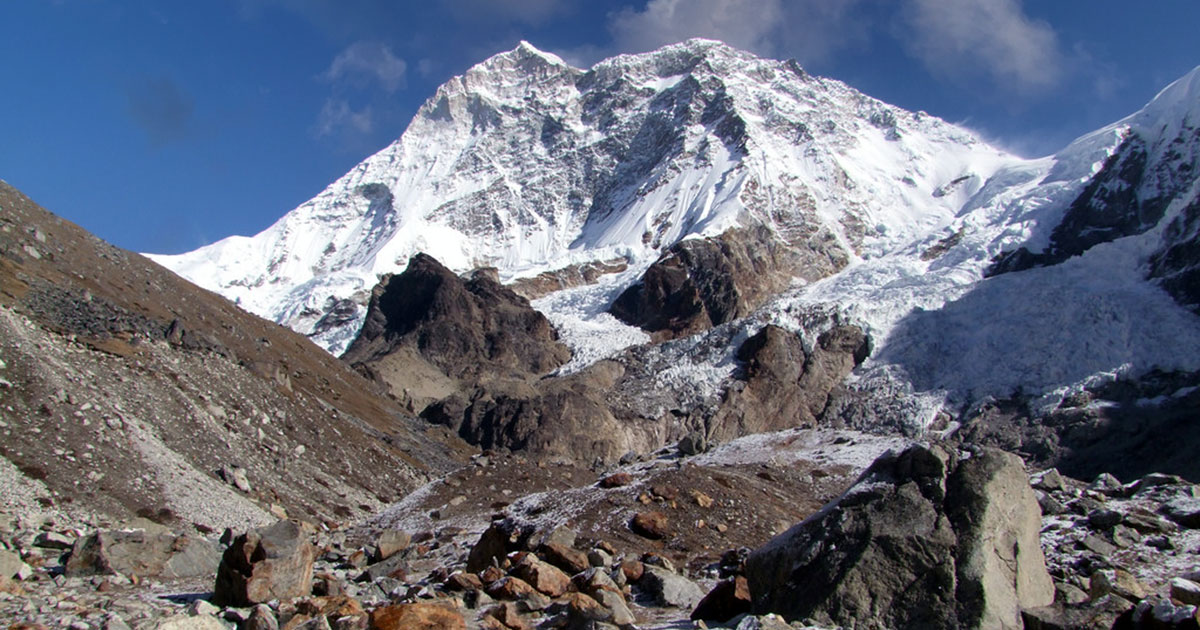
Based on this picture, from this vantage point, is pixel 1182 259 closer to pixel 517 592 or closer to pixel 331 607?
pixel 517 592

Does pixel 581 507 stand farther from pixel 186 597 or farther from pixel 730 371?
pixel 730 371

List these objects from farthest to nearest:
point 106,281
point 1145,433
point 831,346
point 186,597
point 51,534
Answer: point 831,346 → point 1145,433 → point 106,281 → point 51,534 → point 186,597

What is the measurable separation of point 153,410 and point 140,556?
1865cm

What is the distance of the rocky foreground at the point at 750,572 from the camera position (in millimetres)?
10672

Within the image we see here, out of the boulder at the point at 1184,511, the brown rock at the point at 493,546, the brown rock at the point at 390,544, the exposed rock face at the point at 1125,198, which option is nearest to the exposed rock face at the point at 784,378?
the exposed rock face at the point at 1125,198

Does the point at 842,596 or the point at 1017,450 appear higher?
the point at 1017,450

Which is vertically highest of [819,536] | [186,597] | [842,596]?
[819,536]

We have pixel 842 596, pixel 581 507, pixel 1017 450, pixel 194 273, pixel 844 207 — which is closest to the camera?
pixel 842 596

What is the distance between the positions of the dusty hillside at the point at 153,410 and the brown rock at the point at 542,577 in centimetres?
1505

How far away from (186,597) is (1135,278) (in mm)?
94885

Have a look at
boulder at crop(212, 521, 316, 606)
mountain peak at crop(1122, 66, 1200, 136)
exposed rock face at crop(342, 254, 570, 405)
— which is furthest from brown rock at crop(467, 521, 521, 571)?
mountain peak at crop(1122, 66, 1200, 136)

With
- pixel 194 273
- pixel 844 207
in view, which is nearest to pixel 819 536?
pixel 844 207

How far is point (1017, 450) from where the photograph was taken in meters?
68.1

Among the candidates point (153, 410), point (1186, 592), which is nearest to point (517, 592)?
point (1186, 592)
